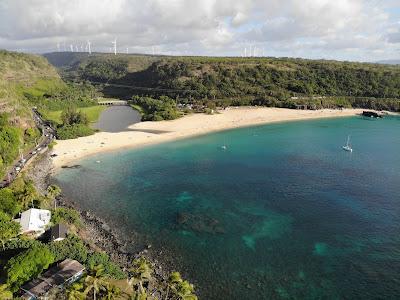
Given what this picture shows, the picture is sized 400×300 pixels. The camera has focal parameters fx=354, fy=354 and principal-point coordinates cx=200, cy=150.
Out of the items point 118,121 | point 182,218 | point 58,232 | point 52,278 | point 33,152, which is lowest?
point 182,218

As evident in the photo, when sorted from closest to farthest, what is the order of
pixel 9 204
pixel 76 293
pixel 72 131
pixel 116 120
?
pixel 76 293 → pixel 9 204 → pixel 72 131 → pixel 116 120

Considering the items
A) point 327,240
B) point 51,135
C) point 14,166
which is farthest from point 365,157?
point 51,135

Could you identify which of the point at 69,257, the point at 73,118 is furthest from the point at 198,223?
the point at 73,118

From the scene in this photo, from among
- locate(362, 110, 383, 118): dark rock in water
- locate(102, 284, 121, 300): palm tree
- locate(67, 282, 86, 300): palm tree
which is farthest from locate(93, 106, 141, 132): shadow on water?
locate(362, 110, 383, 118): dark rock in water

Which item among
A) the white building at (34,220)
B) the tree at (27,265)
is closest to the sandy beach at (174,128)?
the white building at (34,220)

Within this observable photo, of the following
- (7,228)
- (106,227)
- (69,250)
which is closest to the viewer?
(69,250)

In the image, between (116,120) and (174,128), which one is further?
(116,120)

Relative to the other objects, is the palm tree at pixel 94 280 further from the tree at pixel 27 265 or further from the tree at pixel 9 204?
the tree at pixel 9 204

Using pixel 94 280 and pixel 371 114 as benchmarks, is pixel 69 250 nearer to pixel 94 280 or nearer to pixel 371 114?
pixel 94 280
